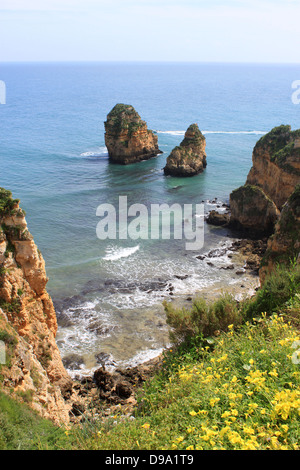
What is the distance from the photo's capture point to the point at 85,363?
2072 centimetres

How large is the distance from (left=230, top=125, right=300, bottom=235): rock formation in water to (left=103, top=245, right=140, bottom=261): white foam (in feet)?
35.9

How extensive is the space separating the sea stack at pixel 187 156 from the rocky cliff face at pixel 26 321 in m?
42.6

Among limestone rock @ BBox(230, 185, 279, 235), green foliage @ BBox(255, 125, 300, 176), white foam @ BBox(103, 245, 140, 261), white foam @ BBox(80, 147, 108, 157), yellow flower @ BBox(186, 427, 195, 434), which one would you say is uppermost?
green foliage @ BBox(255, 125, 300, 176)

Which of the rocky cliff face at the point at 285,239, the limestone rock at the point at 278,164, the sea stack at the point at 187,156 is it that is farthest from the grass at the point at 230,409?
the sea stack at the point at 187,156

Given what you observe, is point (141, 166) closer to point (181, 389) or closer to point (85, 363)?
point (85, 363)

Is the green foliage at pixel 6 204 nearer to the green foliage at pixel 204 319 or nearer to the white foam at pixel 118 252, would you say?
the green foliage at pixel 204 319

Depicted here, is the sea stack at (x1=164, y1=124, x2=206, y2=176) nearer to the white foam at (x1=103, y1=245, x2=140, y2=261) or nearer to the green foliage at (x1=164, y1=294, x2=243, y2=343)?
the white foam at (x1=103, y1=245, x2=140, y2=261)

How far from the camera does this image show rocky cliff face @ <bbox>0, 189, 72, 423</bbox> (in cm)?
1204

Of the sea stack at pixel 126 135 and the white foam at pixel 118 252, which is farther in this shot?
the sea stack at pixel 126 135

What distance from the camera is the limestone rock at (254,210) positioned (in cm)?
3553

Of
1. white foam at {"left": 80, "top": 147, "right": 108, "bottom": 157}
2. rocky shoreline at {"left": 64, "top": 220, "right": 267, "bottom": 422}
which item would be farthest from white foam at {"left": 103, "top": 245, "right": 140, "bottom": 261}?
white foam at {"left": 80, "top": 147, "right": 108, "bottom": 157}

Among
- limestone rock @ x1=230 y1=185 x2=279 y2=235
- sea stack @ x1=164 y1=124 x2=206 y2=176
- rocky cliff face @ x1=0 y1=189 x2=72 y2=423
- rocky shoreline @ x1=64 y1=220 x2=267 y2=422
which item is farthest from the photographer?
sea stack @ x1=164 y1=124 x2=206 y2=176
